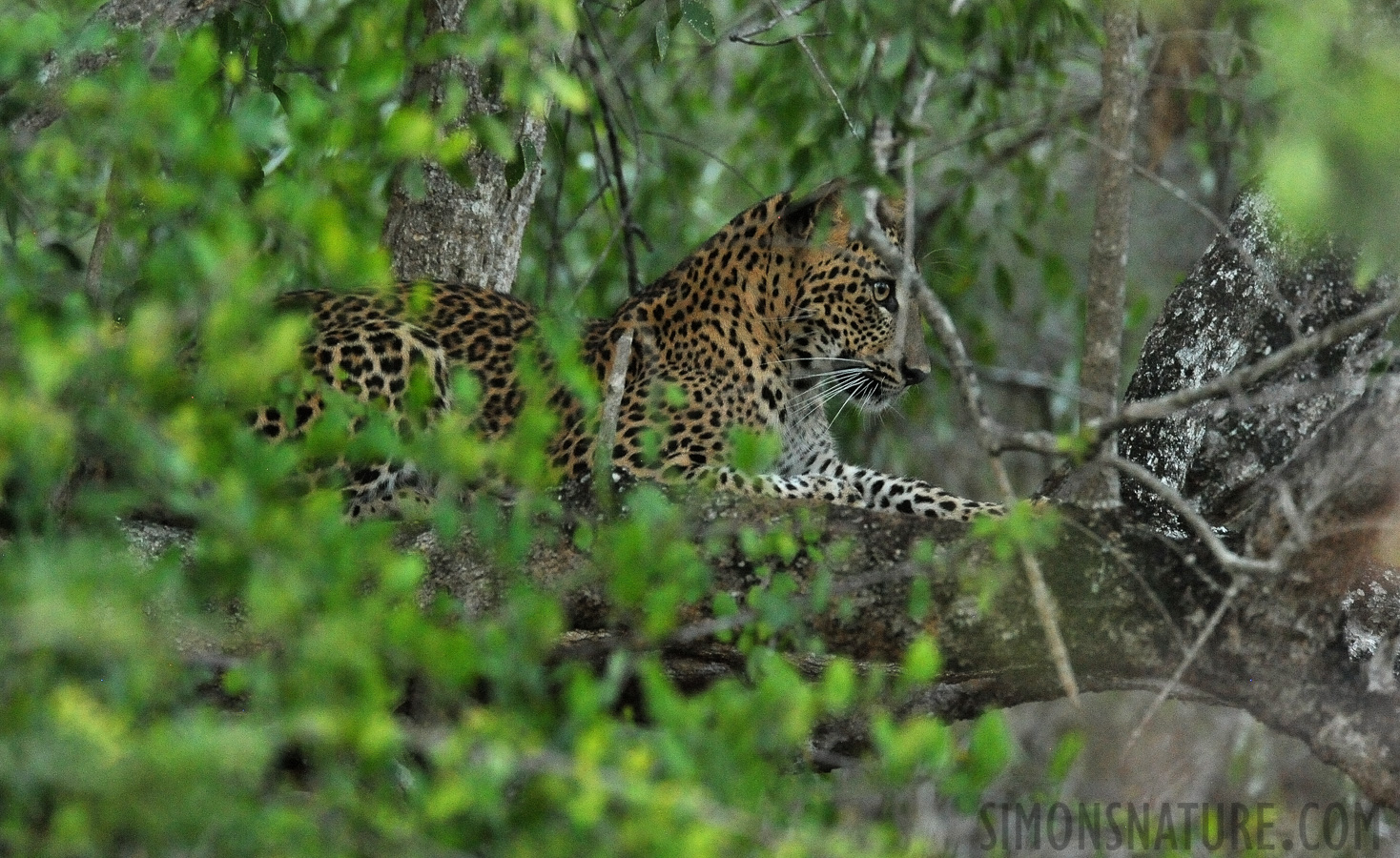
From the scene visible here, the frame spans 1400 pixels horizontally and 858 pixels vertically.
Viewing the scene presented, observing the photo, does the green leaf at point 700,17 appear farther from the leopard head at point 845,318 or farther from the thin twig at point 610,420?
the leopard head at point 845,318

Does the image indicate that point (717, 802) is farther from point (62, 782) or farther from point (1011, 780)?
point (1011, 780)

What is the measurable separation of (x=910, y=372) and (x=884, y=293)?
0.35 metres

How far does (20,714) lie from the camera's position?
9.86 ft

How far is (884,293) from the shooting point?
7551 millimetres

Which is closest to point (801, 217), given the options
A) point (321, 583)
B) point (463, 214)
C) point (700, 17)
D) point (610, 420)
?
point (463, 214)

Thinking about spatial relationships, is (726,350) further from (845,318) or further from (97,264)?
(97,264)

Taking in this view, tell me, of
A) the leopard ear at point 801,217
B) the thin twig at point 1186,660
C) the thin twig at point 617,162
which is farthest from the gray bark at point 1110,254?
the thin twig at point 617,162

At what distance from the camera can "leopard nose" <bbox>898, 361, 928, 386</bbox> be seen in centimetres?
748

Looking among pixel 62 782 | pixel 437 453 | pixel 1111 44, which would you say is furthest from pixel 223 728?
pixel 1111 44

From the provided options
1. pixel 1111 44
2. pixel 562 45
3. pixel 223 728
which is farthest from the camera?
pixel 562 45

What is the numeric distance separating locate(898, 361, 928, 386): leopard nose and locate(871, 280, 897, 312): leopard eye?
25 centimetres

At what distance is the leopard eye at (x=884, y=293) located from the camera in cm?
754

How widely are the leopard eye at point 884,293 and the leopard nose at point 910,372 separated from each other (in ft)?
0.82

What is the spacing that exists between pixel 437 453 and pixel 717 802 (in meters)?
0.83
